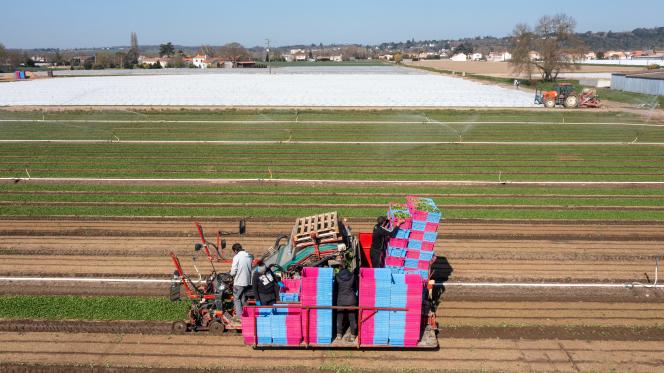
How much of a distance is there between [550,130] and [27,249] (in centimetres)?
3035

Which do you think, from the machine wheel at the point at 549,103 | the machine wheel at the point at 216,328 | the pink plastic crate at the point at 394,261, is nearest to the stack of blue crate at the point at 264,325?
the machine wheel at the point at 216,328

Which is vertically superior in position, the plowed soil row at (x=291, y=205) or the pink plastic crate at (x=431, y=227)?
the pink plastic crate at (x=431, y=227)

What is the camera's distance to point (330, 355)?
9.12 metres

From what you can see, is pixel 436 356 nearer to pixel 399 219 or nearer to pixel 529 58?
pixel 399 219

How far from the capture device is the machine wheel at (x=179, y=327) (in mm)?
9719

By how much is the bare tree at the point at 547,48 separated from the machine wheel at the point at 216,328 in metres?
65.5

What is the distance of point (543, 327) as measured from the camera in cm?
1003

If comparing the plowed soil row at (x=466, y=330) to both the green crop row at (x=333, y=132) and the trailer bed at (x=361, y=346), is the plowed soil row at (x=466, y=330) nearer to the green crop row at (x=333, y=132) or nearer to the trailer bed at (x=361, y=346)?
the trailer bed at (x=361, y=346)

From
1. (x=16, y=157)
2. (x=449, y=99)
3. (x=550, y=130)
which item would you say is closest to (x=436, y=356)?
(x=16, y=157)

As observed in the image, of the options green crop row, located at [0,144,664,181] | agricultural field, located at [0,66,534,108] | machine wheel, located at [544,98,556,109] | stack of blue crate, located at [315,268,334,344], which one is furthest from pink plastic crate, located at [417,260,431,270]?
machine wheel, located at [544,98,556,109]

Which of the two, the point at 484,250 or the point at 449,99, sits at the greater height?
the point at 449,99

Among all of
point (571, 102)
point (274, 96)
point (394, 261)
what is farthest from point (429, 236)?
point (274, 96)

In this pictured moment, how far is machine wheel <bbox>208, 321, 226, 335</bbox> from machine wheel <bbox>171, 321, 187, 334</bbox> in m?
0.50

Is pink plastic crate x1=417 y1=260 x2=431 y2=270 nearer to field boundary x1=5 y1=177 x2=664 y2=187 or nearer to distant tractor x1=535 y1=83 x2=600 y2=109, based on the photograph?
field boundary x1=5 y1=177 x2=664 y2=187
